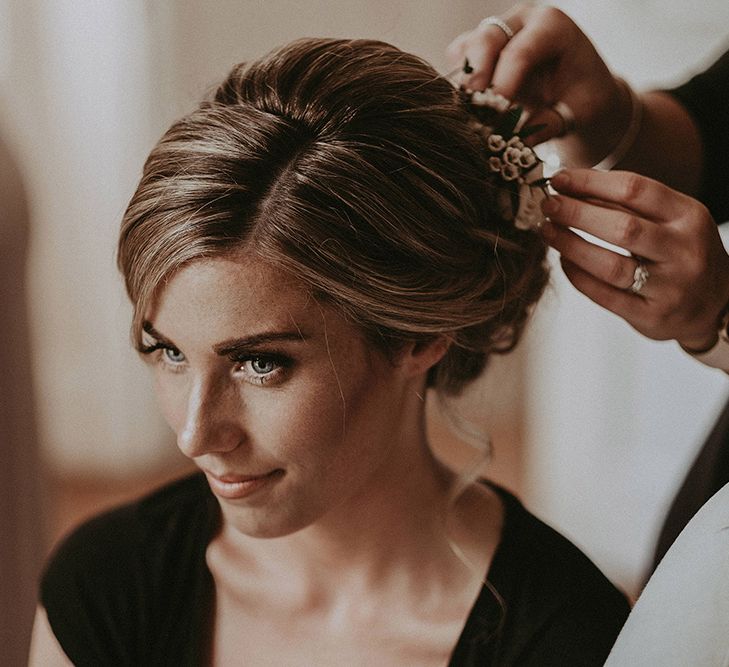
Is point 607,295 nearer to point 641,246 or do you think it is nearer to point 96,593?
point 641,246

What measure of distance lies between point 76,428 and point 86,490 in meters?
0.52

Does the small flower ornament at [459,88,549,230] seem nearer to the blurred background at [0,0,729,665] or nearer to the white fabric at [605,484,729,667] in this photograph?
the blurred background at [0,0,729,665]

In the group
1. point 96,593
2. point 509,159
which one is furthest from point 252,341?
point 96,593

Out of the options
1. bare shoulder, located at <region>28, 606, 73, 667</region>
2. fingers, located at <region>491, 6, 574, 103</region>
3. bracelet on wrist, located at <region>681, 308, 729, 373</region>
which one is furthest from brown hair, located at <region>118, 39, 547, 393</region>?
bare shoulder, located at <region>28, 606, 73, 667</region>

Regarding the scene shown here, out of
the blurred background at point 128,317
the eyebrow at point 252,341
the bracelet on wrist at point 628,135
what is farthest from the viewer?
the bracelet on wrist at point 628,135

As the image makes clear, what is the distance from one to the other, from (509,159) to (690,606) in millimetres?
414

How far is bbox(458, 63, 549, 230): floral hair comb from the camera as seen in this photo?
0.88m

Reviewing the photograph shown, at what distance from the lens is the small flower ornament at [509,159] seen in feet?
2.89

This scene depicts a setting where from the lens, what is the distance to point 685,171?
1134mm

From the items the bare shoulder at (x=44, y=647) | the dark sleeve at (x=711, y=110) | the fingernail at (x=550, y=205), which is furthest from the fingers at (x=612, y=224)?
the bare shoulder at (x=44, y=647)

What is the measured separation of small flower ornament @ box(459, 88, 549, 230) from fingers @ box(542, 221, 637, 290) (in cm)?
2

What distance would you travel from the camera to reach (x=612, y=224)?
2.81 ft

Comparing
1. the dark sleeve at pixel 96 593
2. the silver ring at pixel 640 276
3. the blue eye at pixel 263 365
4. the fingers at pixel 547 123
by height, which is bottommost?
the dark sleeve at pixel 96 593

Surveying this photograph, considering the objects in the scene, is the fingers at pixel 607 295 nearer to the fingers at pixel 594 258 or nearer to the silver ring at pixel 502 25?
the fingers at pixel 594 258
